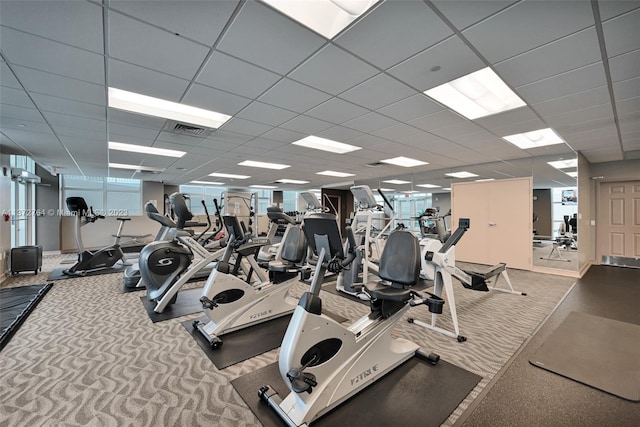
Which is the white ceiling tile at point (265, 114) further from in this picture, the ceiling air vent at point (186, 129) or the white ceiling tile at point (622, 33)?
the white ceiling tile at point (622, 33)

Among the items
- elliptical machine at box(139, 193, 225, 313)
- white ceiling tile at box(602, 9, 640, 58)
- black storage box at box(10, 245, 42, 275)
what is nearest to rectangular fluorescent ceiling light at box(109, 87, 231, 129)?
elliptical machine at box(139, 193, 225, 313)

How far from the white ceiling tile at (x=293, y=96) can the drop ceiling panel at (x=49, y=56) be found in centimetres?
151

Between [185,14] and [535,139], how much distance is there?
5.70 metres

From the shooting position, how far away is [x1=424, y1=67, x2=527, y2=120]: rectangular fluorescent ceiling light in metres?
2.81

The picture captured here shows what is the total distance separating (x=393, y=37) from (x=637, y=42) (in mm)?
1845

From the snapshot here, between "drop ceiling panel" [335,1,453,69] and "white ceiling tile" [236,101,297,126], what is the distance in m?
1.49

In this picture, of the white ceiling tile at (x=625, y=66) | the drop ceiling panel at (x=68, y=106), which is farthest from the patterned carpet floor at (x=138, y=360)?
the white ceiling tile at (x=625, y=66)

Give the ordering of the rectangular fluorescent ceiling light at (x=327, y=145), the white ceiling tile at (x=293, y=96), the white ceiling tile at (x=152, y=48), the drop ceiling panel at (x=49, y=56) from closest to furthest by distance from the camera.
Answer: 1. the white ceiling tile at (x=152, y=48)
2. the drop ceiling panel at (x=49, y=56)
3. the white ceiling tile at (x=293, y=96)
4. the rectangular fluorescent ceiling light at (x=327, y=145)

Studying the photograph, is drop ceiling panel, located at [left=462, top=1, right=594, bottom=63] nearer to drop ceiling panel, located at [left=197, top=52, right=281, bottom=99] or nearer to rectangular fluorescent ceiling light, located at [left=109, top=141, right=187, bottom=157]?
drop ceiling panel, located at [left=197, top=52, right=281, bottom=99]

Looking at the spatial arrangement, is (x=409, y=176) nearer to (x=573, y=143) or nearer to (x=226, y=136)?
(x=573, y=143)

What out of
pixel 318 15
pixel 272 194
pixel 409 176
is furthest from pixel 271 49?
pixel 272 194

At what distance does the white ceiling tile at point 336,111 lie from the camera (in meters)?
3.26

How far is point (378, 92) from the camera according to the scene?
116 inches

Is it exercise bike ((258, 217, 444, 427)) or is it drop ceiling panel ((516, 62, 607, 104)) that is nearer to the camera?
exercise bike ((258, 217, 444, 427))
